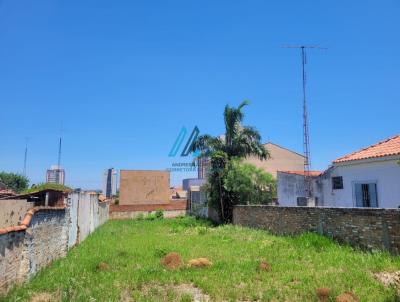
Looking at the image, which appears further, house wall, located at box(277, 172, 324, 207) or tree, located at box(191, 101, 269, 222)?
tree, located at box(191, 101, 269, 222)

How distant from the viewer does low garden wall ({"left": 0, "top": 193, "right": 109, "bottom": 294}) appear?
6.62m

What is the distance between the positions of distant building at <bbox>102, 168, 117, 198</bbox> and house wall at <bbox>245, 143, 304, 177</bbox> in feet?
127

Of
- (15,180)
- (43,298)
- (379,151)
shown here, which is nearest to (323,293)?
(43,298)

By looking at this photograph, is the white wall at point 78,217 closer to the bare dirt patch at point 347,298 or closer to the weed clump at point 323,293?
the weed clump at point 323,293

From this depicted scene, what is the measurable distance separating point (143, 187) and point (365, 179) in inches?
1460

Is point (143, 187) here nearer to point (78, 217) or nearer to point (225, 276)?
point (78, 217)

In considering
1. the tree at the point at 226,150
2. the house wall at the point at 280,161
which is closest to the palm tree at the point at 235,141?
the tree at the point at 226,150

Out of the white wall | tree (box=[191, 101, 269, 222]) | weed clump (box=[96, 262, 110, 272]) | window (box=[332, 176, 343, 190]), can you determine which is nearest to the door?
window (box=[332, 176, 343, 190])

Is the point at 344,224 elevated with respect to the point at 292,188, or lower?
lower

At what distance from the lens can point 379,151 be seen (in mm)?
16047

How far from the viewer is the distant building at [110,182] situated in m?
66.4

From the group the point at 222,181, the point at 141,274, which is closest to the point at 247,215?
the point at 222,181

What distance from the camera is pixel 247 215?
1919cm

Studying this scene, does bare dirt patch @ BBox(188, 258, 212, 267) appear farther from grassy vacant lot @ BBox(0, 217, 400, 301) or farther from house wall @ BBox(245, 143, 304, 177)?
house wall @ BBox(245, 143, 304, 177)
